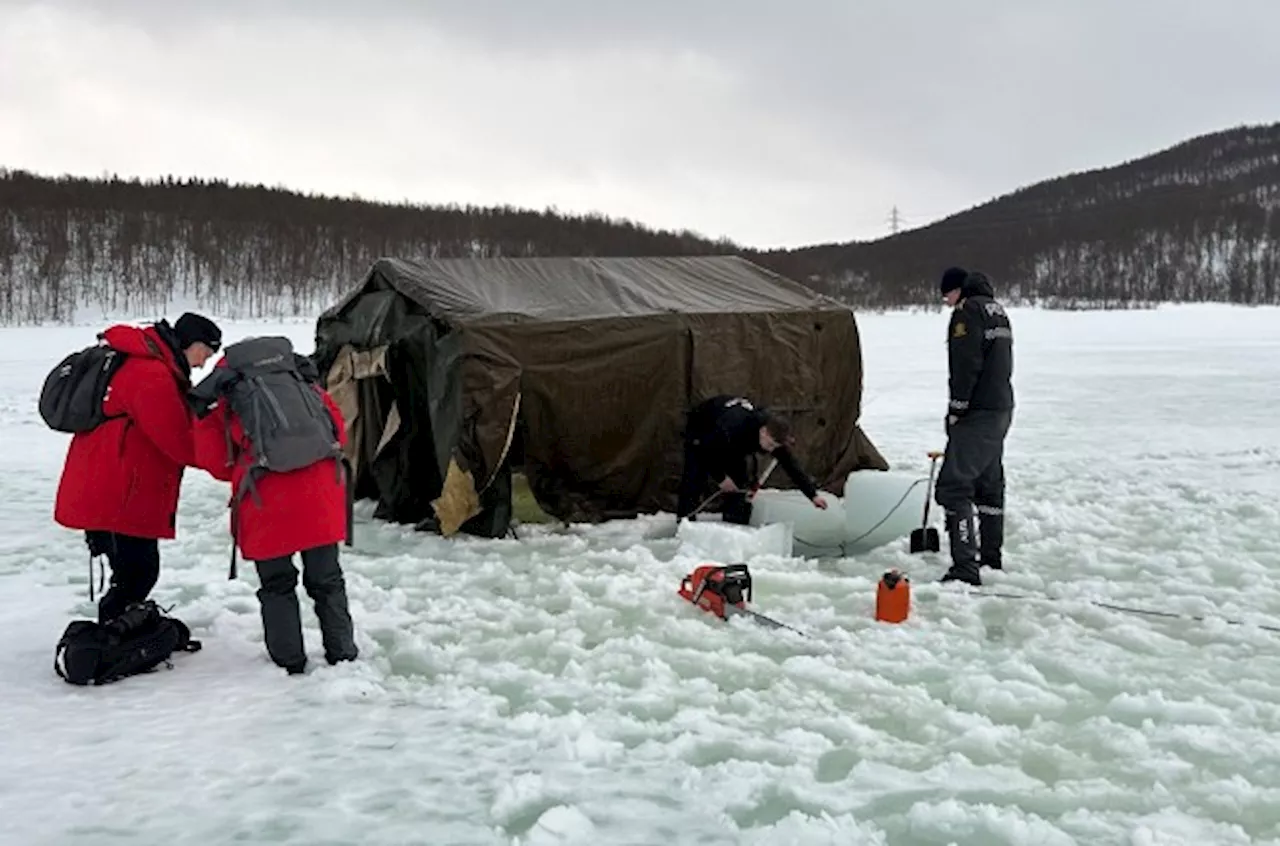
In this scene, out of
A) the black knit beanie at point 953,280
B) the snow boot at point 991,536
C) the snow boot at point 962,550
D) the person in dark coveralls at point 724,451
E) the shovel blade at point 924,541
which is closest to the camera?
the snow boot at point 962,550

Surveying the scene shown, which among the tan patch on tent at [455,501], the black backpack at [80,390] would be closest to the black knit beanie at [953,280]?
the tan patch on tent at [455,501]

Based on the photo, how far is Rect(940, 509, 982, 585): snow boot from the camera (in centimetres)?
620

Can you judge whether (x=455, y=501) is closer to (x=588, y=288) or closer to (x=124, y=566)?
(x=588, y=288)

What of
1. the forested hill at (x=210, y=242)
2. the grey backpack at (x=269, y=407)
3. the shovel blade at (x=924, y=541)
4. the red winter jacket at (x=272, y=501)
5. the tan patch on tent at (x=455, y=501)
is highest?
A: the forested hill at (x=210, y=242)

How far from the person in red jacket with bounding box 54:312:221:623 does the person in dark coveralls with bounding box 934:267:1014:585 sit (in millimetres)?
4175

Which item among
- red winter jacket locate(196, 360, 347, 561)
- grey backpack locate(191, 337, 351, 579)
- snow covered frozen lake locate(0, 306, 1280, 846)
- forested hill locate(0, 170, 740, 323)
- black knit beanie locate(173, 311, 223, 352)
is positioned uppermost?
forested hill locate(0, 170, 740, 323)

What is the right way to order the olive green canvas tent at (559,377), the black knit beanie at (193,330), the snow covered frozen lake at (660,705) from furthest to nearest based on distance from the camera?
the olive green canvas tent at (559,377) < the black knit beanie at (193,330) < the snow covered frozen lake at (660,705)

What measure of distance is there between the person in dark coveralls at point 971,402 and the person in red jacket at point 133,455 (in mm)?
4175

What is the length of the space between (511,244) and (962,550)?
285 feet

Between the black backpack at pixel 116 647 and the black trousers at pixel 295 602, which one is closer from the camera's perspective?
the black backpack at pixel 116 647

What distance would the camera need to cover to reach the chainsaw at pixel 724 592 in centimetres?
545

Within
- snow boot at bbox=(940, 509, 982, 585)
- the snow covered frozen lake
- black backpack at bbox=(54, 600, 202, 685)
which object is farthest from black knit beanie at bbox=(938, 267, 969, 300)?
black backpack at bbox=(54, 600, 202, 685)

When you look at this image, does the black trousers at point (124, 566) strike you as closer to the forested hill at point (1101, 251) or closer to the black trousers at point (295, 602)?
the black trousers at point (295, 602)

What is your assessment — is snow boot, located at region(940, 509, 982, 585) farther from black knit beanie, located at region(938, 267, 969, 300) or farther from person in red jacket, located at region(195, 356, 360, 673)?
person in red jacket, located at region(195, 356, 360, 673)
